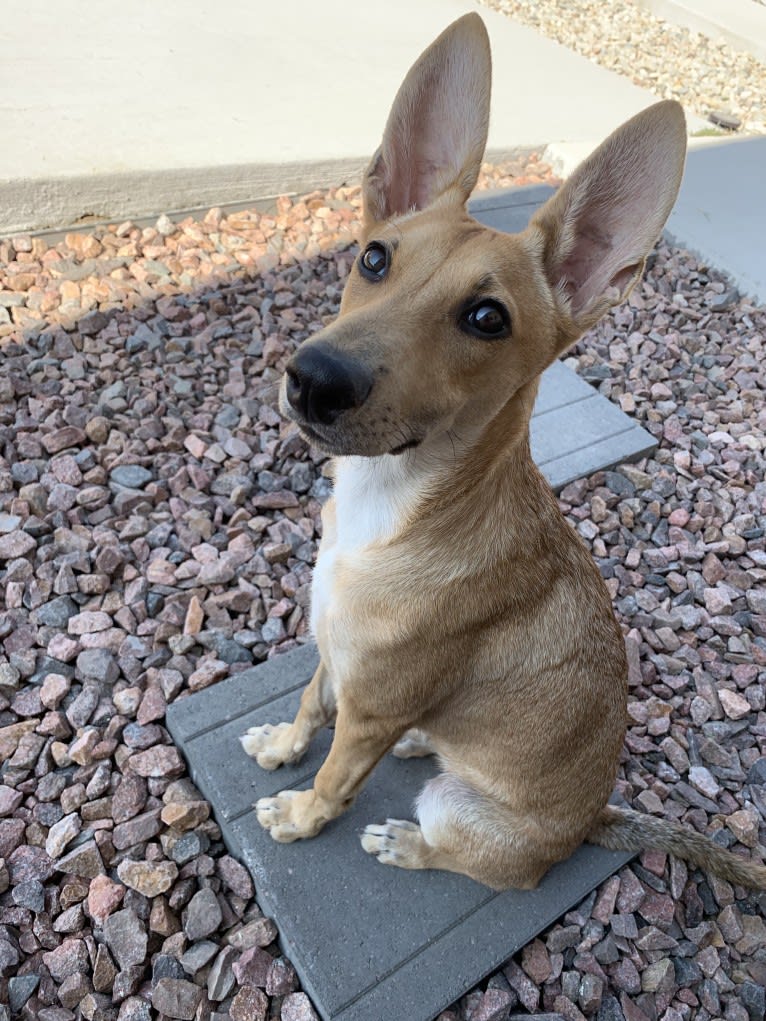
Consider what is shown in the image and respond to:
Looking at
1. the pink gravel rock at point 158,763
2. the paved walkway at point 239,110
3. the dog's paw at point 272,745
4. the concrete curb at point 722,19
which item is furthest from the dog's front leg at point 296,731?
the concrete curb at point 722,19

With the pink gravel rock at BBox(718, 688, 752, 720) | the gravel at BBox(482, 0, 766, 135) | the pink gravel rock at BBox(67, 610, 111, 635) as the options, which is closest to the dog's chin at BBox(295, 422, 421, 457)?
the pink gravel rock at BBox(67, 610, 111, 635)

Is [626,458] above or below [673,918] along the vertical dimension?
above

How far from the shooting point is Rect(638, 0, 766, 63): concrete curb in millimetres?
11695

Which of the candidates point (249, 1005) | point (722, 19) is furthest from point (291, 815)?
point (722, 19)

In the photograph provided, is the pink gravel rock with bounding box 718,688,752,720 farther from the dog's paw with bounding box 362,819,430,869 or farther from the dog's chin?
the dog's chin

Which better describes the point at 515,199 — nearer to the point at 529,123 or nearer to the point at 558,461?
the point at 529,123

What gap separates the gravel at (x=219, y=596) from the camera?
2703 mm

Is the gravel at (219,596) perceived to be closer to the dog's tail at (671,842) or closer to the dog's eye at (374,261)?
the dog's tail at (671,842)

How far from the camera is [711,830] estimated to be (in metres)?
3.21

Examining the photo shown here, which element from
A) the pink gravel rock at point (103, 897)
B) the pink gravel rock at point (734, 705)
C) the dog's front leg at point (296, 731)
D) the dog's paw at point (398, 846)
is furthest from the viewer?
the pink gravel rock at point (734, 705)

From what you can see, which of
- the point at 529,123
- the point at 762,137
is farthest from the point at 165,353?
the point at 762,137

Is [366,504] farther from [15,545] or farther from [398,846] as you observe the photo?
[15,545]

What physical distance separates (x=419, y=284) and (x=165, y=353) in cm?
313

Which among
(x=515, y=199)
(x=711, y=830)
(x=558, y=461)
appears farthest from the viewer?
(x=515, y=199)
